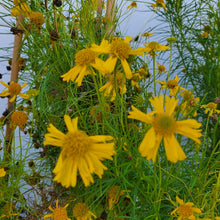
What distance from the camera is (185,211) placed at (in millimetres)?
394

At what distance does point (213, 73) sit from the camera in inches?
38.5

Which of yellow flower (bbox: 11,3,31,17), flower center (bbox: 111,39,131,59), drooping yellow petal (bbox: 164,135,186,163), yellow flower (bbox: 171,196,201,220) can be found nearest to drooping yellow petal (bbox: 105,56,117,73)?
flower center (bbox: 111,39,131,59)

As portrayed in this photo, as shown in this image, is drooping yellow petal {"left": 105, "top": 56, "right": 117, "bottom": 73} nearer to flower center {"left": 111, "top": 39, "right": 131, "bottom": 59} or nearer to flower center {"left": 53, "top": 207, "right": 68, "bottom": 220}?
flower center {"left": 111, "top": 39, "right": 131, "bottom": 59}

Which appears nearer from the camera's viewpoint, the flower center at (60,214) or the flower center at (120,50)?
the flower center at (120,50)

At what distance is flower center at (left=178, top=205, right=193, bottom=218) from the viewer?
0.39 m

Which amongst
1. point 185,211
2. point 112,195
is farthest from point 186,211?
point 112,195

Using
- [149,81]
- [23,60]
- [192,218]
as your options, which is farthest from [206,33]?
[192,218]

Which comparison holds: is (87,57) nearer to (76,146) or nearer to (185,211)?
(76,146)

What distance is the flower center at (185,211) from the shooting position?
0.39 m

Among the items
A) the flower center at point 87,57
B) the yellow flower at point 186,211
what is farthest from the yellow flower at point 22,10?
the yellow flower at point 186,211

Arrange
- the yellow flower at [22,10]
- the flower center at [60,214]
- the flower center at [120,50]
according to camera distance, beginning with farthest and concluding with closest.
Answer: the yellow flower at [22,10] → the flower center at [60,214] → the flower center at [120,50]

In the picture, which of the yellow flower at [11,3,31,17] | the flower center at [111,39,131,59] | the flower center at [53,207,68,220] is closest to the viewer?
the flower center at [111,39,131,59]

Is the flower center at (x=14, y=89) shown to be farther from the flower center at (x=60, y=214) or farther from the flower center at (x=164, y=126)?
the flower center at (x=164, y=126)

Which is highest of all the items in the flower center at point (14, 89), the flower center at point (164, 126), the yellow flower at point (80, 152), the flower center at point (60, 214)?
the flower center at point (14, 89)
